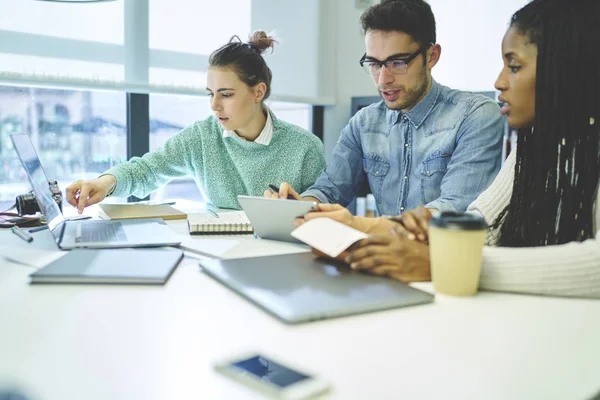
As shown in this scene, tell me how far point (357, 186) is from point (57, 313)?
1.28 metres

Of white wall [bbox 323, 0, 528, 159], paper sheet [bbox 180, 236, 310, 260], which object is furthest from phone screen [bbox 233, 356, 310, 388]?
white wall [bbox 323, 0, 528, 159]

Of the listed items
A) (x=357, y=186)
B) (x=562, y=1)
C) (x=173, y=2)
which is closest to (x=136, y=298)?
(x=562, y=1)

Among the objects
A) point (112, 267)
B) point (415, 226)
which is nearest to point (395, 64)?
point (415, 226)

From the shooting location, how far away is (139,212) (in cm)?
146

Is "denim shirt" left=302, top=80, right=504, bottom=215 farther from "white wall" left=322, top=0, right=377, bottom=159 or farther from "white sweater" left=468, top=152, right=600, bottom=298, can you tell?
"white wall" left=322, top=0, right=377, bottom=159

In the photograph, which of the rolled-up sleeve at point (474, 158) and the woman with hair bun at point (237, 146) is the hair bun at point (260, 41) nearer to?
the woman with hair bun at point (237, 146)

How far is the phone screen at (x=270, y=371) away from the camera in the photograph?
468 mm

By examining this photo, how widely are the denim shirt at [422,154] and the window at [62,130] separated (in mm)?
1155

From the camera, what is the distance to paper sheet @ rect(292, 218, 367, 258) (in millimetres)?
863

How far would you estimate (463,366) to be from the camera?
0.52 meters

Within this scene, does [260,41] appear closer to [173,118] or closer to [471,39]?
[173,118]

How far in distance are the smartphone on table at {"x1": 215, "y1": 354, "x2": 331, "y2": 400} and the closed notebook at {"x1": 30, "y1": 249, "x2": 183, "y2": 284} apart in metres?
0.34

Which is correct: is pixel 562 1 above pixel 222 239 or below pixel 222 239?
above

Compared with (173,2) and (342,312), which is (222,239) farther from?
(173,2)
